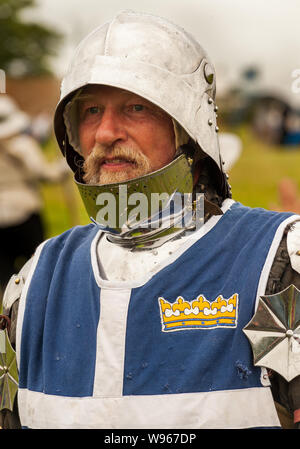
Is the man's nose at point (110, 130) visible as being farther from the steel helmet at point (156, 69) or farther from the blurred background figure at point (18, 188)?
the blurred background figure at point (18, 188)

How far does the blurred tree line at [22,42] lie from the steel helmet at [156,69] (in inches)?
491

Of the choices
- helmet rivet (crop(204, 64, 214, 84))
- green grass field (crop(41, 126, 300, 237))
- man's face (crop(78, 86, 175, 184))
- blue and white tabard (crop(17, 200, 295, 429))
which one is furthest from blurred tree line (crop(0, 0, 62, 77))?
blue and white tabard (crop(17, 200, 295, 429))

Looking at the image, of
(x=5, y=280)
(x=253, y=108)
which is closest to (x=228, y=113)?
(x=253, y=108)

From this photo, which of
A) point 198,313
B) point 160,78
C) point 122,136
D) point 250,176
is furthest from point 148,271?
point 250,176

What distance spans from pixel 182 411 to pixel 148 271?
54 centimetres

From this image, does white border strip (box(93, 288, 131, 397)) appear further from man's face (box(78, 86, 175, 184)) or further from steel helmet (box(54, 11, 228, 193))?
steel helmet (box(54, 11, 228, 193))

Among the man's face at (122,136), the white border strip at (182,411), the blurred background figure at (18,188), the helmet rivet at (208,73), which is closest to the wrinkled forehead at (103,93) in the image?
the man's face at (122,136)

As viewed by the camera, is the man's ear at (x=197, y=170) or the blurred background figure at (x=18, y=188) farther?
the blurred background figure at (x=18, y=188)

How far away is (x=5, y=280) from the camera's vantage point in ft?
27.8

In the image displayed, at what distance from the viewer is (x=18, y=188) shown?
8.58 m

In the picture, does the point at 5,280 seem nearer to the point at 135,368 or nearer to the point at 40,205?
the point at 40,205

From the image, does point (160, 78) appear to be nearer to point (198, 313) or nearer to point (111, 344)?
point (198, 313)

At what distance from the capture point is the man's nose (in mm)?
2818

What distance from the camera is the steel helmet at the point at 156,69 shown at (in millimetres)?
2850
